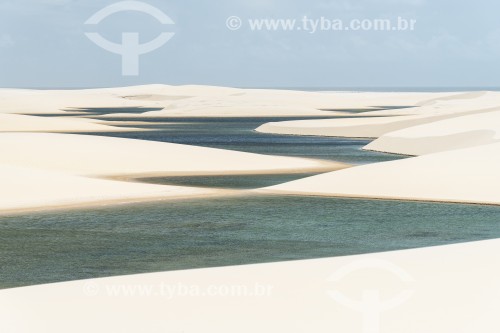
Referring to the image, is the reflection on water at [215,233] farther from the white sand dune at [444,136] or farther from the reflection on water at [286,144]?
the white sand dune at [444,136]

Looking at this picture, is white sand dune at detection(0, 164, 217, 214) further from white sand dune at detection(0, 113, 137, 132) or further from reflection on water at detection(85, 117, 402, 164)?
white sand dune at detection(0, 113, 137, 132)

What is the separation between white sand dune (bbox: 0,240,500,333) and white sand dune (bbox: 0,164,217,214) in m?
11.3

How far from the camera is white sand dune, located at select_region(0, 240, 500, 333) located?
10.3 m

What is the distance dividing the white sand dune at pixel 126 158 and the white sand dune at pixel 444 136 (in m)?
7.95

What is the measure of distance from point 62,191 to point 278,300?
1573cm

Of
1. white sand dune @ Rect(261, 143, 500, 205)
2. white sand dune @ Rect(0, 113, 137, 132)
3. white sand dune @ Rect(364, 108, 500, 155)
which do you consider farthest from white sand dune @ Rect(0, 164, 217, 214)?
white sand dune @ Rect(0, 113, 137, 132)

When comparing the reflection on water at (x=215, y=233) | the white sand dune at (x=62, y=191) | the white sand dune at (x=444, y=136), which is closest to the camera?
the reflection on water at (x=215, y=233)

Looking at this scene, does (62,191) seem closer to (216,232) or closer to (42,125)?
(216,232)

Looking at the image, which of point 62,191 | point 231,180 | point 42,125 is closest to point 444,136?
point 231,180

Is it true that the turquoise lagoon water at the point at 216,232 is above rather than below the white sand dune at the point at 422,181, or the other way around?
below

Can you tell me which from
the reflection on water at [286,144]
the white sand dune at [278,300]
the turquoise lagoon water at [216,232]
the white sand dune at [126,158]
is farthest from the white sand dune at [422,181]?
the white sand dune at [278,300]

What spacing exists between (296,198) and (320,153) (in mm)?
20486

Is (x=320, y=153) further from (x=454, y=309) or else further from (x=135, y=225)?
(x=454, y=309)

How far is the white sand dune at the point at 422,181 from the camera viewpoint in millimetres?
26266
